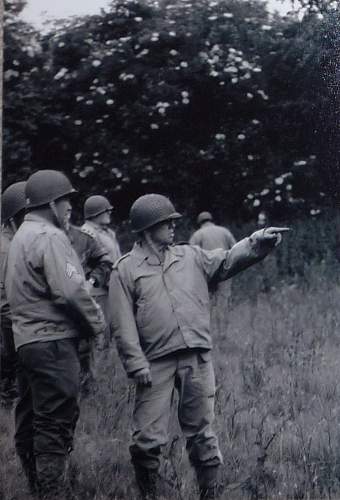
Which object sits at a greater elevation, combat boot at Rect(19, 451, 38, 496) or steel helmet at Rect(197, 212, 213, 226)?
combat boot at Rect(19, 451, 38, 496)

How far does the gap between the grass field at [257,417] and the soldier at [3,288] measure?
0.22 metres

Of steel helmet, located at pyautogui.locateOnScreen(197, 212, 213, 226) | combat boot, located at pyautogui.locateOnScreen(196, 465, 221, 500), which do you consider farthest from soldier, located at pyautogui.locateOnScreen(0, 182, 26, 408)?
steel helmet, located at pyautogui.locateOnScreen(197, 212, 213, 226)

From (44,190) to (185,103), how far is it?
4.37 metres

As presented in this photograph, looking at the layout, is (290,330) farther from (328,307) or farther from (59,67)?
(59,67)

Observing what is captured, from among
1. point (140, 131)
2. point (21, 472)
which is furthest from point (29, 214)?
point (140, 131)

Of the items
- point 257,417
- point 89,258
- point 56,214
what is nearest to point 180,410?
point 257,417

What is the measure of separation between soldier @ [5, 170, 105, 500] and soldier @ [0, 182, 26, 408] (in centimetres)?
48

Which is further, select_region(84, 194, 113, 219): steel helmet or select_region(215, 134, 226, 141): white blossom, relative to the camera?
select_region(215, 134, 226, 141): white blossom

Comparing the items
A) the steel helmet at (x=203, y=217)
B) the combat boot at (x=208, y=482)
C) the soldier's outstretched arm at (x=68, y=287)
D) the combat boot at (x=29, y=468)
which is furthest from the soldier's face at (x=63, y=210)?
the steel helmet at (x=203, y=217)

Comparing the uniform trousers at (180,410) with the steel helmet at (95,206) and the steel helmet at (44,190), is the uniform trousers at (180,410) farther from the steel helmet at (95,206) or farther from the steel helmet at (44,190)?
the steel helmet at (95,206)

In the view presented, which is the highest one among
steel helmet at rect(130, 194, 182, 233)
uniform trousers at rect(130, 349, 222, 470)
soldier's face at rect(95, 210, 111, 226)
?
steel helmet at rect(130, 194, 182, 233)

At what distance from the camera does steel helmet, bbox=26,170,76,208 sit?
160 inches

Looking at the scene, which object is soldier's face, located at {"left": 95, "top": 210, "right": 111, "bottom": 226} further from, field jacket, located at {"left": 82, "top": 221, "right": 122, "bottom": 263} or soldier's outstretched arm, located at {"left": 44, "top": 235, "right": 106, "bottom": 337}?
soldier's outstretched arm, located at {"left": 44, "top": 235, "right": 106, "bottom": 337}

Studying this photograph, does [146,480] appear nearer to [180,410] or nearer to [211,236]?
[180,410]
